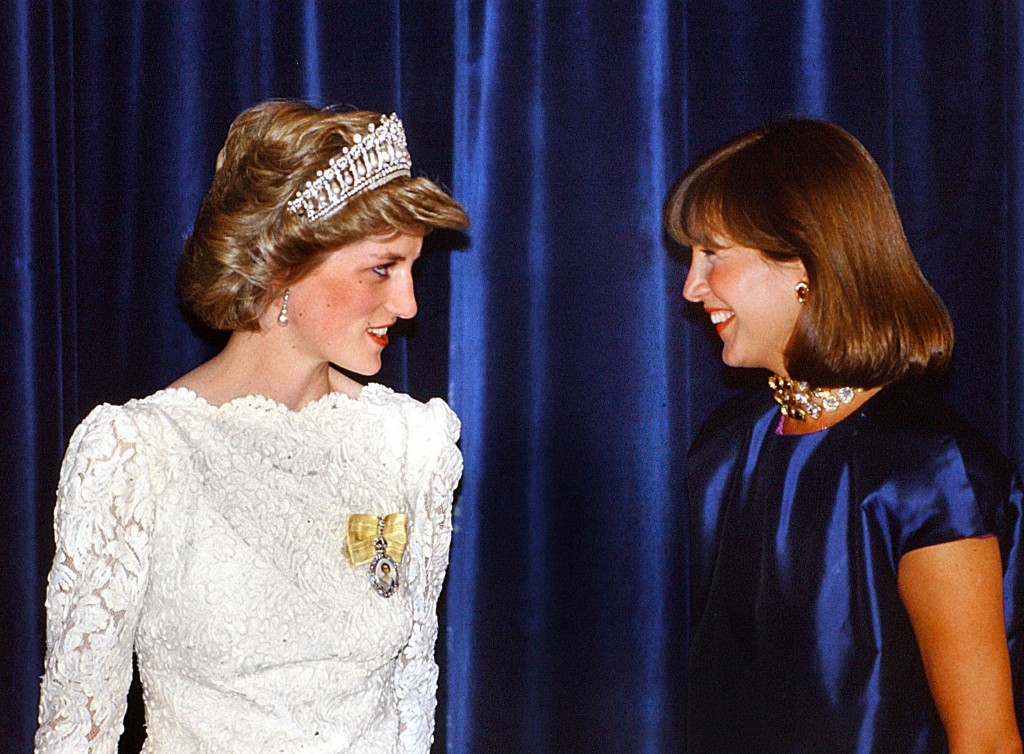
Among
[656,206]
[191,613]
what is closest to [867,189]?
[656,206]

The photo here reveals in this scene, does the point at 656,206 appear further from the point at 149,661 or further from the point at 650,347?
the point at 149,661

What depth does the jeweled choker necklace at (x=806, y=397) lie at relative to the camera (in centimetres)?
155

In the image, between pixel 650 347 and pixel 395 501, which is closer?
pixel 395 501

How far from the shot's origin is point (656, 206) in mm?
1914

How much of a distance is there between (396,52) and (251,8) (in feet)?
0.89

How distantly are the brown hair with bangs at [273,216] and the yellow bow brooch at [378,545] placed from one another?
0.31m

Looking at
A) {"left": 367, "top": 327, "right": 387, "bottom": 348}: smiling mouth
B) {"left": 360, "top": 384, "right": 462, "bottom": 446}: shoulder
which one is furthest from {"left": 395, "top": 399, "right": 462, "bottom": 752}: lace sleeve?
{"left": 367, "top": 327, "right": 387, "bottom": 348}: smiling mouth

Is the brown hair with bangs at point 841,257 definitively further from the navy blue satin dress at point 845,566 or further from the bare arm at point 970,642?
the bare arm at point 970,642

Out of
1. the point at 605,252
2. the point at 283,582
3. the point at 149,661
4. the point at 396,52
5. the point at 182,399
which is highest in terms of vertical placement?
the point at 396,52

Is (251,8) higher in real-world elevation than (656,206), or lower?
higher

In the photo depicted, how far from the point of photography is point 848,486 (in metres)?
1.52

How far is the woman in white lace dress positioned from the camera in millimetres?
1396

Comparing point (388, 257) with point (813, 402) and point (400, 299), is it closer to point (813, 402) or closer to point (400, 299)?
point (400, 299)

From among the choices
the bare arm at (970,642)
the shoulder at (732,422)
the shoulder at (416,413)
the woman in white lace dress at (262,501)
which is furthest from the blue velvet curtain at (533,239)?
the bare arm at (970,642)
